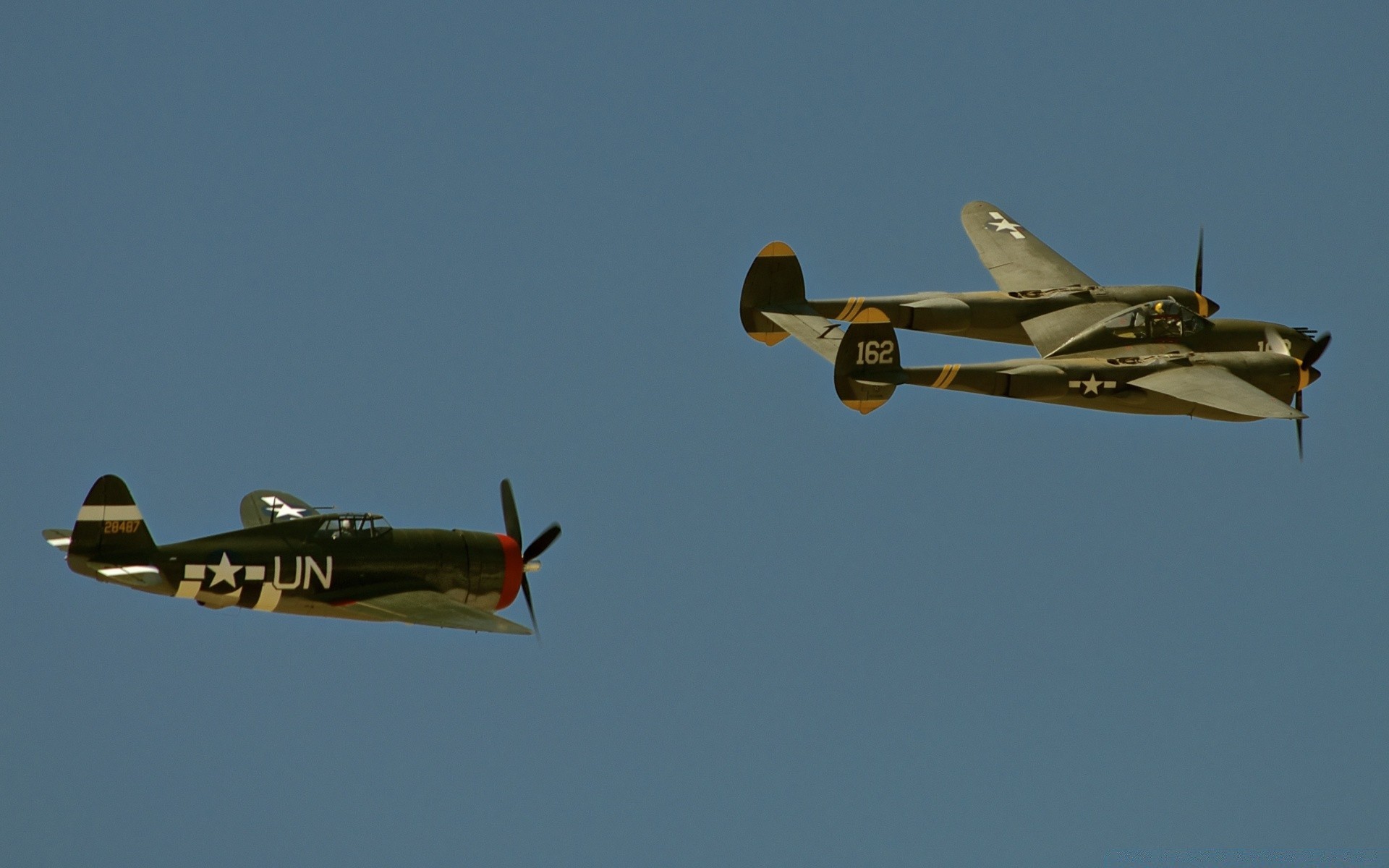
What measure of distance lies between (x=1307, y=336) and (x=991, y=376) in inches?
219

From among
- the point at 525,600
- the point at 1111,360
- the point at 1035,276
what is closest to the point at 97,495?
the point at 525,600

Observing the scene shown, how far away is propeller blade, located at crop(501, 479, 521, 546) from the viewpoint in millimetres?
24656

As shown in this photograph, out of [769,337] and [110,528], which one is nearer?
[110,528]

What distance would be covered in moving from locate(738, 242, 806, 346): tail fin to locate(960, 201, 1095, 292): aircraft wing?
12.6ft

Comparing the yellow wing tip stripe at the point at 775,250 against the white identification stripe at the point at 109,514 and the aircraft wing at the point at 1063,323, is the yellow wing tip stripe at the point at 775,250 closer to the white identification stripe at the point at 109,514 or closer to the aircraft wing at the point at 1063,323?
the aircraft wing at the point at 1063,323

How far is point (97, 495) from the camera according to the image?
21953 mm

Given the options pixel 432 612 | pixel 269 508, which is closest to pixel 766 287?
pixel 269 508

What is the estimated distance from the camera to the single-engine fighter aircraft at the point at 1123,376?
2803cm

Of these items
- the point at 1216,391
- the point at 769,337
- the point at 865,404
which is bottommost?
the point at 865,404

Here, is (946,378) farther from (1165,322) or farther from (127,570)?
(127,570)

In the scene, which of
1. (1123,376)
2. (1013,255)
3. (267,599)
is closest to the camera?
(267,599)

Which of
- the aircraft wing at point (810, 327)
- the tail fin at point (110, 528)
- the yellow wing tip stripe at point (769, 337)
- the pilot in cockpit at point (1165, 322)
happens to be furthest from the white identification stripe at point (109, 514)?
the pilot in cockpit at point (1165, 322)

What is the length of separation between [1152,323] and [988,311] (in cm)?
253

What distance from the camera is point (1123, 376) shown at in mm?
29219
